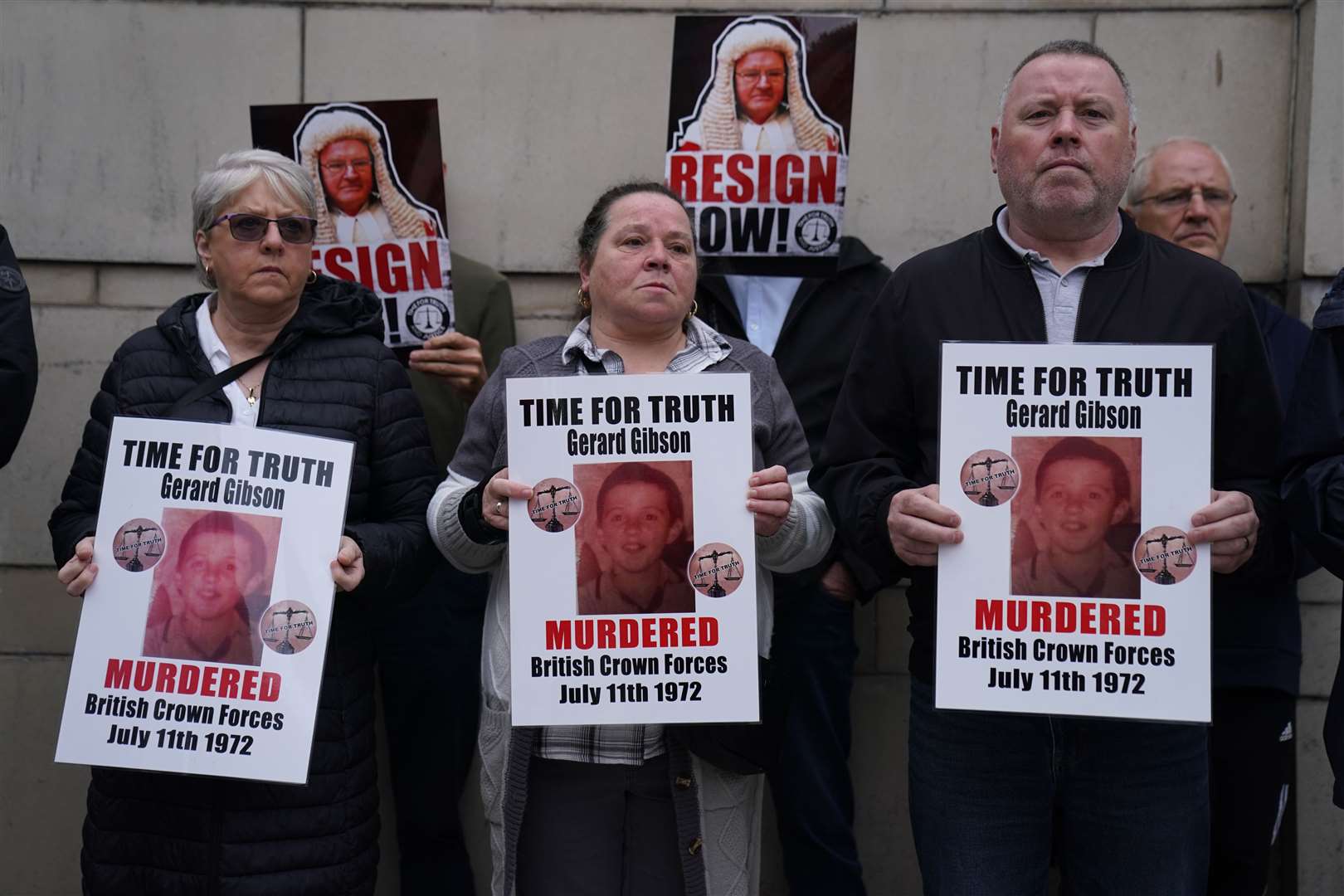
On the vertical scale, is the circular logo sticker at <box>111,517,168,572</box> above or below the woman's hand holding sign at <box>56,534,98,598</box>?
above

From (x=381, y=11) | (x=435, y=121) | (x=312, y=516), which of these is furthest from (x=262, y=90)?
(x=312, y=516)

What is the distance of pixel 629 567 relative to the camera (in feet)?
9.61

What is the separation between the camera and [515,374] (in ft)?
10.5

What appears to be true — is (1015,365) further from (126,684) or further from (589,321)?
(126,684)

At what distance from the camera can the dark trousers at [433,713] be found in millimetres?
4242

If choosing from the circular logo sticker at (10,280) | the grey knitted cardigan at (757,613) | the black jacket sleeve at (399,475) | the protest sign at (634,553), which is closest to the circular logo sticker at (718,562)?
the protest sign at (634,553)

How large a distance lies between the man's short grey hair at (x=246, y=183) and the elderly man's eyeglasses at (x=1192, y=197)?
2.54 metres

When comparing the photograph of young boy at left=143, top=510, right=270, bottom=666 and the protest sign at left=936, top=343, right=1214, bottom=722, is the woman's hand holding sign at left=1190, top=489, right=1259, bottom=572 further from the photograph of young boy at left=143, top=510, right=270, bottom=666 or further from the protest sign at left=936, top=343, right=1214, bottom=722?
the photograph of young boy at left=143, top=510, right=270, bottom=666

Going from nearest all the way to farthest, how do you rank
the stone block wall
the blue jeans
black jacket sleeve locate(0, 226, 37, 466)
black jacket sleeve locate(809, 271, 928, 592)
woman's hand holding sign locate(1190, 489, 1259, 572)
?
woman's hand holding sign locate(1190, 489, 1259, 572), the blue jeans, black jacket sleeve locate(809, 271, 928, 592), black jacket sleeve locate(0, 226, 37, 466), the stone block wall

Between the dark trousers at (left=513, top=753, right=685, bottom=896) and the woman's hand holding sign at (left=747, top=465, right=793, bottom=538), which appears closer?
the woman's hand holding sign at (left=747, top=465, right=793, bottom=538)

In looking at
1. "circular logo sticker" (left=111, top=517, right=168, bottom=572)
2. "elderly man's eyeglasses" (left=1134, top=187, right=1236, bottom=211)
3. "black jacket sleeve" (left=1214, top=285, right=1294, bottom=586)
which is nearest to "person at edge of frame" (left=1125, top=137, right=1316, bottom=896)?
"elderly man's eyeglasses" (left=1134, top=187, right=1236, bottom=211)

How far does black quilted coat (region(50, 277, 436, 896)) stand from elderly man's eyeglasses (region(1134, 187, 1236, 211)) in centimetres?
239

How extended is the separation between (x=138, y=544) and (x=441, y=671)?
4.61 ft

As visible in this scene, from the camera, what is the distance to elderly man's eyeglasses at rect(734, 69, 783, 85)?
3.90 meters
